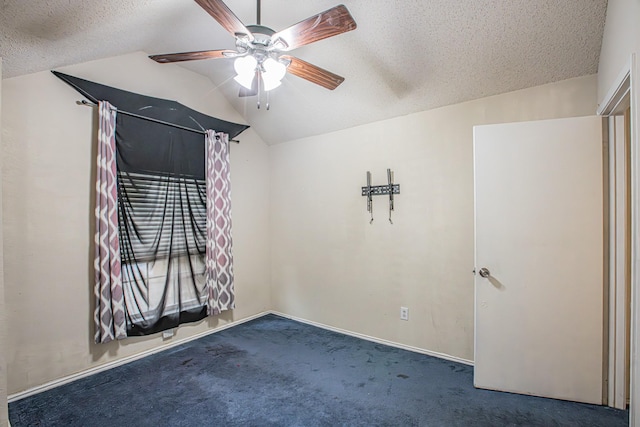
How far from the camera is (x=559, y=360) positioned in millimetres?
2025

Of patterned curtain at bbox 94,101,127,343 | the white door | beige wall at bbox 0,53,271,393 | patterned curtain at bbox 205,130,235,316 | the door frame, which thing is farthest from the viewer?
patterned curtain at bbox 205,130,235,316

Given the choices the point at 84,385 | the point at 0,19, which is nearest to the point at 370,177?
the point at 0,19

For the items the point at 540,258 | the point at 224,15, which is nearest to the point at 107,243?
the point at 224,15

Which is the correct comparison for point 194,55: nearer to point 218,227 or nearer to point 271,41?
point 271,41

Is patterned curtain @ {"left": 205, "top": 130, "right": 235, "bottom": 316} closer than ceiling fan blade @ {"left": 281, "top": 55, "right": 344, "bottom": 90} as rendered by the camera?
No

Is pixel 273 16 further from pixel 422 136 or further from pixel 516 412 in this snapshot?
pixel 516 412

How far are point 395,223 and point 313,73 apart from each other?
157cm

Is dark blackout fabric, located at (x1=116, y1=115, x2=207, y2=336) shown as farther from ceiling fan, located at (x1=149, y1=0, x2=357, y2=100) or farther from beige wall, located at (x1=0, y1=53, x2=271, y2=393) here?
ceiling fan, located at (x1=149, y1=0, x2=357, y2=100)

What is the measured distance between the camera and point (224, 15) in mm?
1469

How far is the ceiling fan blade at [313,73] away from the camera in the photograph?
1871mm

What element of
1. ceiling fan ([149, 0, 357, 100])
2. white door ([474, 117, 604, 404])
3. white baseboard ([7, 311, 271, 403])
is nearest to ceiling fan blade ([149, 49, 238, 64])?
ceiling fan ([149, 0, 357, 100])

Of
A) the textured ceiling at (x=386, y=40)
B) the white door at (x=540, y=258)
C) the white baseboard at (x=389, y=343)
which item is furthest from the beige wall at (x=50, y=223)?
the white door at (x=540, y=258)

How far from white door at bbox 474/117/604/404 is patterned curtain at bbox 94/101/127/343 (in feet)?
9.27

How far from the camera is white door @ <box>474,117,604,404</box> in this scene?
1964mm
